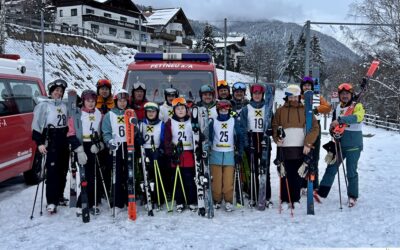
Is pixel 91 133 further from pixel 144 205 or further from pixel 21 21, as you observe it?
pixel 21 21

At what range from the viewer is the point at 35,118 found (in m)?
5.93

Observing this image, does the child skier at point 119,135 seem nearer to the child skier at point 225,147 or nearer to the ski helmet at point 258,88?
the child skier at point 225,147

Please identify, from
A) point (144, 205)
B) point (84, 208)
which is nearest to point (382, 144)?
point (144, 205)

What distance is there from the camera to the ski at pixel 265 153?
6082 millimetres

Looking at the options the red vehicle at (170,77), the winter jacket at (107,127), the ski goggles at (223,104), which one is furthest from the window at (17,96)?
the ski goggles at (223,104)

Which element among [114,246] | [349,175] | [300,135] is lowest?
[114,246]

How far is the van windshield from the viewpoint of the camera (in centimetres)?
Answer: 755

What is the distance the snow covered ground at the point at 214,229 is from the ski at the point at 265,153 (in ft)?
0.79

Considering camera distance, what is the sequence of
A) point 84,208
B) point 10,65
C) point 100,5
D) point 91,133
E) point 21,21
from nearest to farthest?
point 84,208 → point 91,133 → point 10,65 → point 21,21 → point 100,5

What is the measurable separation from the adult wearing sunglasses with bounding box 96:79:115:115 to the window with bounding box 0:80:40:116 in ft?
5.69

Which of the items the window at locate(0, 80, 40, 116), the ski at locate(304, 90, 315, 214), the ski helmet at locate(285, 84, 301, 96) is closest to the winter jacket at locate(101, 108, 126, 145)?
the window at locate(0, 80, 40, 116)

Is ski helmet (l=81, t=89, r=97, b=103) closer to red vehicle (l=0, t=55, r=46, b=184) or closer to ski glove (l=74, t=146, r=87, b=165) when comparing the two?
ski glove (l=74, t=146, r=87, b=165)

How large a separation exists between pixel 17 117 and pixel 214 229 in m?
4.22

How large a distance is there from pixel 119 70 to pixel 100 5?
1724cm
